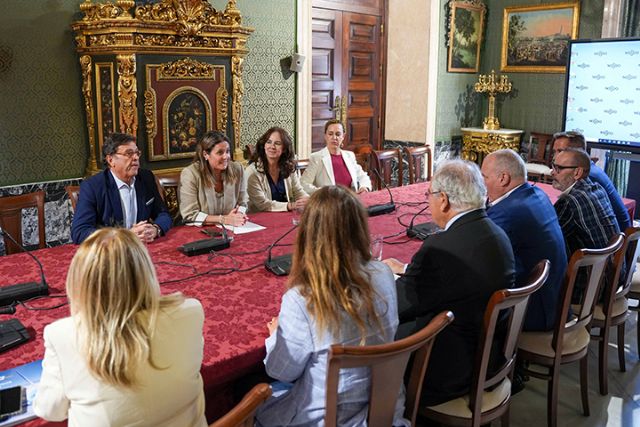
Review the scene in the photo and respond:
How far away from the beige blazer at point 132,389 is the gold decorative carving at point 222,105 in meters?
3.70

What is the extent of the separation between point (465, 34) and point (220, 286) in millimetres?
6037

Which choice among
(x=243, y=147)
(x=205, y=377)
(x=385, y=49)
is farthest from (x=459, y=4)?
Result: (x=205, y=377)

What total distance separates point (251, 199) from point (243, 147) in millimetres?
1735

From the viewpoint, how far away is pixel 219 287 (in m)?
2.41

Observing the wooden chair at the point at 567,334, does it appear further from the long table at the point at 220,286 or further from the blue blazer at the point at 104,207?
the blue blazer at the point at 104,207

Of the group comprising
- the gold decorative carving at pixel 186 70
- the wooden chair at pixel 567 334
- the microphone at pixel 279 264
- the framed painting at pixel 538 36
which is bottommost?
the wooden chair at pixel 567 334

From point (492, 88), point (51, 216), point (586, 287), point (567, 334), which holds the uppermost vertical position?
point (492, 88)

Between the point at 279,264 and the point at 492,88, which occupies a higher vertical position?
the point at 492,88

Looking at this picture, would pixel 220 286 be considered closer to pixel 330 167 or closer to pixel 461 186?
pixel 461 186

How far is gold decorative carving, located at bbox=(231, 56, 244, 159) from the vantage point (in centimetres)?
508

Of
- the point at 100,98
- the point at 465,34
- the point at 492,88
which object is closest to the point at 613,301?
the point at 100,98

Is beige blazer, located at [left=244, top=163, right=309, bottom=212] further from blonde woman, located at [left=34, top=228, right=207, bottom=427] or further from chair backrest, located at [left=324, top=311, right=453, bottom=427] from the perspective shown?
blonde woman, located at [left=34, top=228, right=207, bottom=427]

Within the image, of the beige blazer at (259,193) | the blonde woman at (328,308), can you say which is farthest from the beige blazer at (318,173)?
the blonde woman at (328,308)

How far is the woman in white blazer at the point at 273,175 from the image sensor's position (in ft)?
13.2
